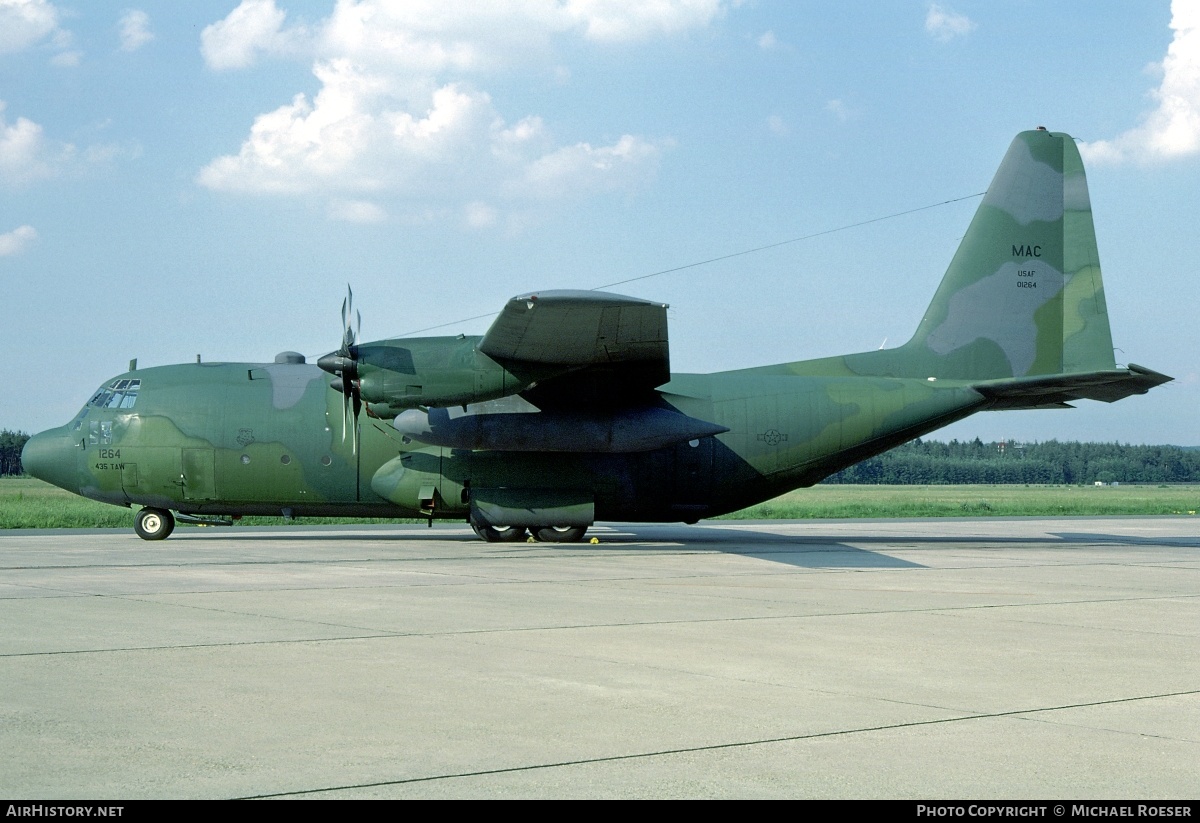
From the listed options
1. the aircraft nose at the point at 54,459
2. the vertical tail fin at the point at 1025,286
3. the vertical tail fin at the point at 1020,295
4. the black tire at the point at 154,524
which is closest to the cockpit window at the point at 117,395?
the aircraft nose at the point at 54,459

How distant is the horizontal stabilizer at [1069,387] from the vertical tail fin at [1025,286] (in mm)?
692

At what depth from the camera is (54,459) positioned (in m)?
24.8

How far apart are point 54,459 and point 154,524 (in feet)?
8.33

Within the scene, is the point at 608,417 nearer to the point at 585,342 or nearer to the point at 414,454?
the point at 585,342

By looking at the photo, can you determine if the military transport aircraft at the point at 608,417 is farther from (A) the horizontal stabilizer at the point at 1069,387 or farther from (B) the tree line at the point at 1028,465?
(B) the tree line at the point at 1028,465

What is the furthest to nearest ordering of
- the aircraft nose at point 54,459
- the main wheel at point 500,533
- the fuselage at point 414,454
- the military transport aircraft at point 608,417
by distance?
the aircraft nose at point 54,459 → the main wheel at point 500,533 → the fuselage at point 414,454 → the military transport aircraft at point 608,417

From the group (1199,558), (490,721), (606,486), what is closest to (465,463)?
(606,486)

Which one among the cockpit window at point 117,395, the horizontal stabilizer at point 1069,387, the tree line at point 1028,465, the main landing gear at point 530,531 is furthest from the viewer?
the tree line at point 1028,465

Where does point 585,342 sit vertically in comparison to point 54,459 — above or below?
above

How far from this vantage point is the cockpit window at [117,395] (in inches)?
978

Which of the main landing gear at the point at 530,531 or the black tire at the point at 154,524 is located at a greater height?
the black tire at the point at 154,524

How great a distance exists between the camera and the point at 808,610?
516 inches

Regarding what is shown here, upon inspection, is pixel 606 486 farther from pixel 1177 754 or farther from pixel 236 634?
pixel 1177 754

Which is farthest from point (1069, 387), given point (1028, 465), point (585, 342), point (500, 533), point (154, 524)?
point (1028, 465)
